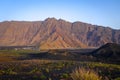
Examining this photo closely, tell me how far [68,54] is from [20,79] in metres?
44.3

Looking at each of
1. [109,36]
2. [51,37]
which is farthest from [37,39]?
[109,36]

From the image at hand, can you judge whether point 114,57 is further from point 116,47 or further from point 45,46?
point 45,46

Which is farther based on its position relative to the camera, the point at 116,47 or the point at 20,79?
the point at 116,47

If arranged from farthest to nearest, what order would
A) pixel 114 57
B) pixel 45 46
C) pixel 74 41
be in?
pixel 74 41 → pixel 45 46 → pixel 114 57

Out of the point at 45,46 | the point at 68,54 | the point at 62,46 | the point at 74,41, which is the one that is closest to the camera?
the point at 68,54

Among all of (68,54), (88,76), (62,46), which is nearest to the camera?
(88,76)

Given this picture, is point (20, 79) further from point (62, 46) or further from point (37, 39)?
point (37, 39)

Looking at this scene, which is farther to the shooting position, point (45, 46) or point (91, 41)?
point (91, 41)

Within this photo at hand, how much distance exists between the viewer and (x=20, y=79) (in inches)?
922

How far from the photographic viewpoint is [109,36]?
644ft

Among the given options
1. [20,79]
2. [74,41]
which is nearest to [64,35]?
[74,41]

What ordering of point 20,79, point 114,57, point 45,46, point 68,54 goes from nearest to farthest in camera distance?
1. point 20,79
2. point 114,57
3. point 68,54
4. point 45,46

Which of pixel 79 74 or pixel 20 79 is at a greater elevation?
pixel 79 74

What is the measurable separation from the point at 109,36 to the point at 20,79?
17725cm
